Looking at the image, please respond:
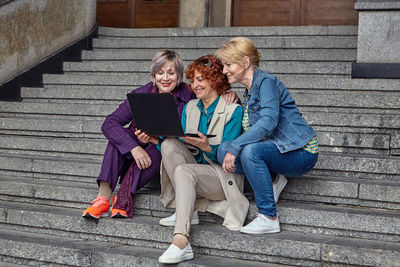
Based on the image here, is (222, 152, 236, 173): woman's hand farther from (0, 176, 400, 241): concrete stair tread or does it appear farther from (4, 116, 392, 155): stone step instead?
(4, 116, 392, 155): stone step

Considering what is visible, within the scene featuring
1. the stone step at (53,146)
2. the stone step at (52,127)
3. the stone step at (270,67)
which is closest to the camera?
the stone step at (53,146)

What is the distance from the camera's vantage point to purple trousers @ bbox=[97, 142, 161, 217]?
13.8 feet

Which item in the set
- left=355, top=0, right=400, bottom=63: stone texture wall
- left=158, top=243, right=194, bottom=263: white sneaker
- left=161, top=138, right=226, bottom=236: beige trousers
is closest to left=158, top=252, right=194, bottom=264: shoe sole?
left=158, top=243, right=194, bottom=263: white sneaker

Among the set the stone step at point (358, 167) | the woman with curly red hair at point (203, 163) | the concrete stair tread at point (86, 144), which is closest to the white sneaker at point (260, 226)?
the woman with curly red hair at point (203, 163)

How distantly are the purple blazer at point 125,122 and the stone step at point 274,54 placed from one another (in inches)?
85.7

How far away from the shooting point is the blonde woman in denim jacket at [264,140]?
3.68 metres

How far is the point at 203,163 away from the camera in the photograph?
4.19 metres

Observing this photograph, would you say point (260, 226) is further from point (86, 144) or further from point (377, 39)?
point (377, 39)

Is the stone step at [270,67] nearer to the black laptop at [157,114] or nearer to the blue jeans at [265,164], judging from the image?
the blue jeans at [265,164]

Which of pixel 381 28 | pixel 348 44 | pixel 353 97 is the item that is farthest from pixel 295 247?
pixel 348 44

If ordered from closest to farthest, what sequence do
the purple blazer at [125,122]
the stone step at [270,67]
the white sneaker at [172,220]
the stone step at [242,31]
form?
the white sneaker at [172,220] → the purple blazer at [125,122] → the stone step at [270,67] → the stone step at [242,31]

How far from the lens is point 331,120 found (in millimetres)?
4883

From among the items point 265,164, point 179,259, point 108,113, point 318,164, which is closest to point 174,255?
point 179,259

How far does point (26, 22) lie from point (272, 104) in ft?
13.2
